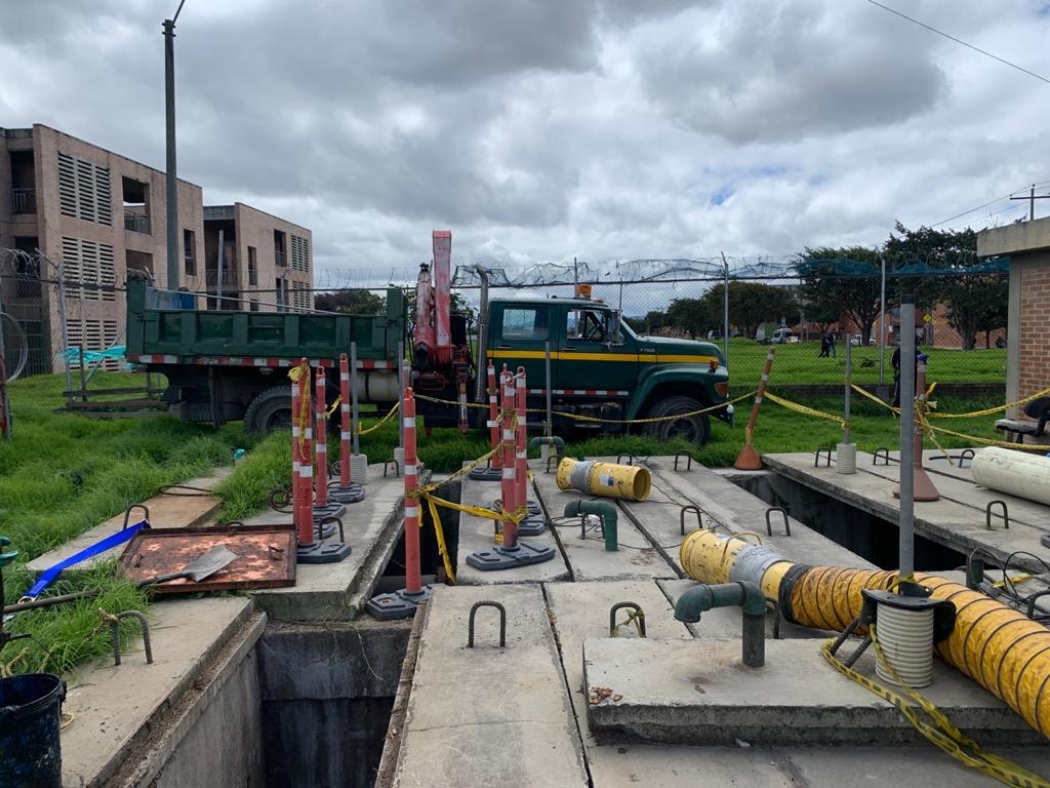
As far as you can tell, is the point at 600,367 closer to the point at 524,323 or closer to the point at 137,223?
the point at 524,323

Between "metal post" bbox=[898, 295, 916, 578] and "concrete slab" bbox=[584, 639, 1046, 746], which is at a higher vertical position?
"metal post" bbox=[898, 295, 916, 578]

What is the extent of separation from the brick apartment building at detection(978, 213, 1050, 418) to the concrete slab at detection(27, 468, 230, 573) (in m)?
9.73

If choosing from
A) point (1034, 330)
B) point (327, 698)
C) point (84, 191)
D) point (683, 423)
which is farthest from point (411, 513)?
point (84, 191)

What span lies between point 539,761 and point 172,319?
9950 millimetres

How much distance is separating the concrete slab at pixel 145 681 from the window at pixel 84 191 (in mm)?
28333

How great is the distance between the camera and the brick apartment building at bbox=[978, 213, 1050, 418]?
9.94 metres

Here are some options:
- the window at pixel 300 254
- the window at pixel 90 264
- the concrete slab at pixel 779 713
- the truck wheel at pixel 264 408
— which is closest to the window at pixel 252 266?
the window at pixel 300 254

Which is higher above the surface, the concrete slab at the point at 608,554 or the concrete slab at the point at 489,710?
the concrete slab at the point at 608,554

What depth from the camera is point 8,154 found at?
2750 cm

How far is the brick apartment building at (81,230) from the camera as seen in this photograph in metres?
25.8

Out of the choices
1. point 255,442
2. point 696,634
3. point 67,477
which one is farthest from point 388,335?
point 696,634

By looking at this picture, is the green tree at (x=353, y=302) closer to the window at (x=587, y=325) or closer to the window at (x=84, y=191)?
the window at (x=84, y=191)

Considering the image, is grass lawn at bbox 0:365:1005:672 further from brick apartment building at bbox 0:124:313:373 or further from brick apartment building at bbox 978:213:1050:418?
brick apartment building at bbox 0:124:313:373

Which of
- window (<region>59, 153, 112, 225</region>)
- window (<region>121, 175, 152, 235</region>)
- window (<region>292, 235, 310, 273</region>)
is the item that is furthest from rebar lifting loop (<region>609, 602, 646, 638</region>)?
window (<region>292, 235, 310, 273</region>)
